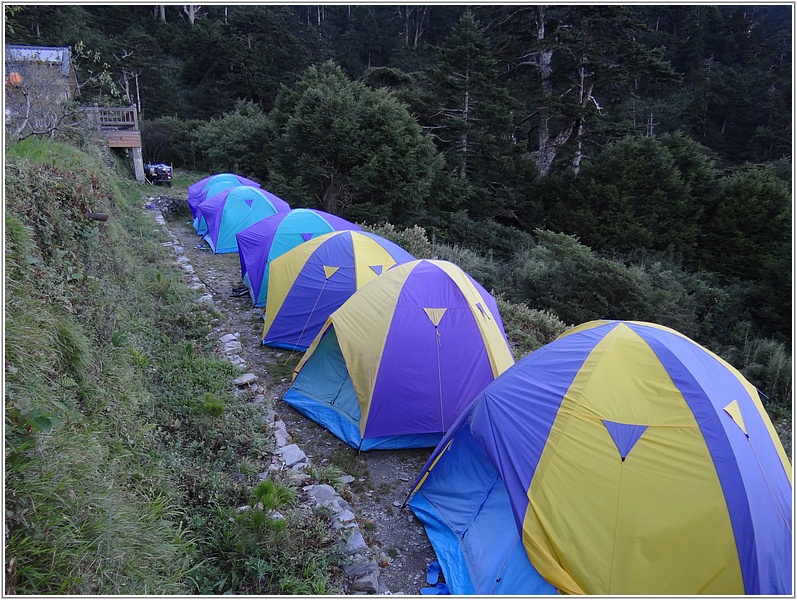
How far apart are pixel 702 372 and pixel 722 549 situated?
1.20 meters

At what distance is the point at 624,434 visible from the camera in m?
3.46

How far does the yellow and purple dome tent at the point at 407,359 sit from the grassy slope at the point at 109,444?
3.41ft

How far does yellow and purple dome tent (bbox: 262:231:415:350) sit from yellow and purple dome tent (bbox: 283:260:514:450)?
54.6 inches

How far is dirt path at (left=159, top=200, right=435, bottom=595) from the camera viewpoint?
12.9 feet

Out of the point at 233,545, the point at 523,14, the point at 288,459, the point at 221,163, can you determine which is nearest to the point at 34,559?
the point at 233,545

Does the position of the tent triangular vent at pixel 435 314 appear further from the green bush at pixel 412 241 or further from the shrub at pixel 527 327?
the green bush at pixel 412 241

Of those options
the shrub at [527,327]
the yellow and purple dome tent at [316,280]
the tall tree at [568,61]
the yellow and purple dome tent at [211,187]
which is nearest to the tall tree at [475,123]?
the tall tree at [568,61]

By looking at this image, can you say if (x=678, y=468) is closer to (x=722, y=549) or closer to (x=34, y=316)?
(x=722, y=549)

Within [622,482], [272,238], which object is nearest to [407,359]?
[622,482]

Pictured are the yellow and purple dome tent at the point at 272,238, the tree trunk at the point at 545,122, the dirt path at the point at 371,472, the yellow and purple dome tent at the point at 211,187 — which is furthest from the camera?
the tree trunk at the point at 545,122

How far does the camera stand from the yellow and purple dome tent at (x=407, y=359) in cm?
523

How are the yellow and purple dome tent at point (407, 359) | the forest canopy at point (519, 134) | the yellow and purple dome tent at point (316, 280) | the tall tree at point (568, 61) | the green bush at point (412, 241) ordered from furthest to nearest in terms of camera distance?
the tall tree at point (568, 61), the forest canopy at point (519, 134), the green bush at point (412, 241), the yellow and purple dome tent at point (316, 280), the yellow and purple dome tent at point (407, 359)

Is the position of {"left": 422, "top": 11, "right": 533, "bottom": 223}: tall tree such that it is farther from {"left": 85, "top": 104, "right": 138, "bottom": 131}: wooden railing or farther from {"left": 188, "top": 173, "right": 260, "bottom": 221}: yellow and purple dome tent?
{"left": 85, "top": 104, "right": 138, "bottom": 131}: wooden railing

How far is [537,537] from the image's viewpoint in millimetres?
3428
